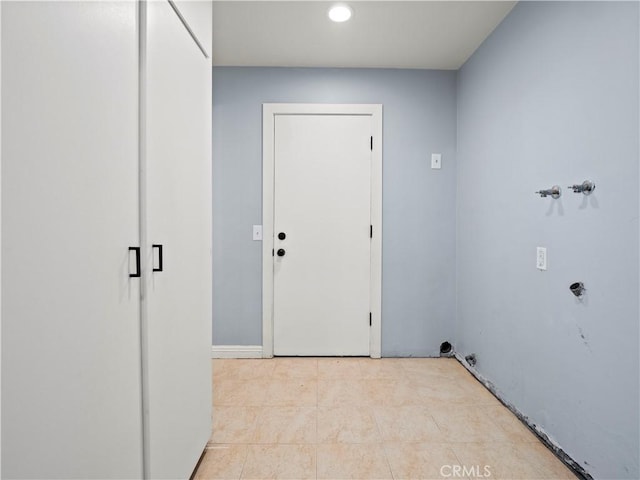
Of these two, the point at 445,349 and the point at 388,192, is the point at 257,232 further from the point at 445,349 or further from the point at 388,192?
the point at 445,349

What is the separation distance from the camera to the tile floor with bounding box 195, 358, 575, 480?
1.60m

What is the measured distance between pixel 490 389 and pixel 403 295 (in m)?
0.90

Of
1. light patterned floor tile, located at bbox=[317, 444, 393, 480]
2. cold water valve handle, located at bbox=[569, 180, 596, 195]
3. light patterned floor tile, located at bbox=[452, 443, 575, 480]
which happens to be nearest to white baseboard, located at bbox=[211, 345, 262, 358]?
light patterned floor tile, located at bbox=[317, 444, 393, 480]

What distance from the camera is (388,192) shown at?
2.89 metres

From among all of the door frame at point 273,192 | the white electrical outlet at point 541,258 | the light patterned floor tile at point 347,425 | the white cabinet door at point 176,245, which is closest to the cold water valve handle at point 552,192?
the white electrical outlet at point 541,258

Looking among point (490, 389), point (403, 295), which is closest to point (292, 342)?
point (403, 295)

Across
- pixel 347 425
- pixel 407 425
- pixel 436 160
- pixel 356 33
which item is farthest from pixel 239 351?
pixel 356 33

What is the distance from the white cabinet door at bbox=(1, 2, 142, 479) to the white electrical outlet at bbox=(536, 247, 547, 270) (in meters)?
1.84

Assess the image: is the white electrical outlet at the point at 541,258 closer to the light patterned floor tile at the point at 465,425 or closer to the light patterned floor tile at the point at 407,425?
the light patterned floor tile at the point at 465,425

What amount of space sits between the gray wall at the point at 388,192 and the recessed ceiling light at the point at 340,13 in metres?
0.66

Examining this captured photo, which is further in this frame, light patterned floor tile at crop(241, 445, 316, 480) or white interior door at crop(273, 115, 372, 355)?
white interior door at crop(273, 115, 372, 355)

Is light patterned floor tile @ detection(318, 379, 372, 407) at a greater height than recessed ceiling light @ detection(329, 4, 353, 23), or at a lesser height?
lesser

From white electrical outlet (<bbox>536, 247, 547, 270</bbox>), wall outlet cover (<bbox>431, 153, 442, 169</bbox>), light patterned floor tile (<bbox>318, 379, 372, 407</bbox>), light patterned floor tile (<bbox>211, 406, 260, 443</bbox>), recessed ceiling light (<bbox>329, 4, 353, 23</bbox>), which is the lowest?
light patterned floor tile (<bbox>211, 406, 260, 443</bbox>)

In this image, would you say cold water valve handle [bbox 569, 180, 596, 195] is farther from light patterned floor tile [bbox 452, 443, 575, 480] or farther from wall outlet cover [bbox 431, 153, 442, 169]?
wall outlet cover [bbox 431, 153, 442, 169]
